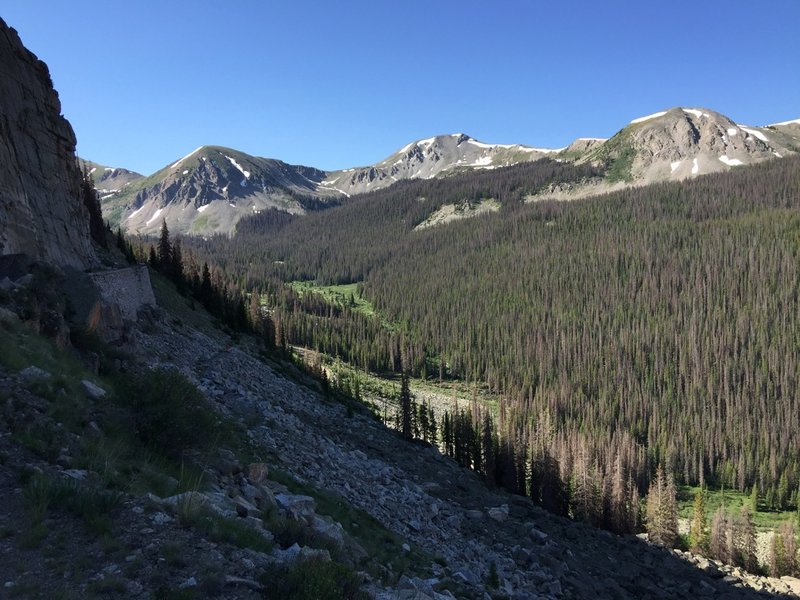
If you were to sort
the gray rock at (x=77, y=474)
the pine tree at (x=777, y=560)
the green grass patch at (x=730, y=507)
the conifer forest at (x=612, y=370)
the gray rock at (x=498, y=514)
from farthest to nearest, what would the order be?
1. the green grass patch at (x=730, y=507)
2. the conifer forest at (x=612, y=370)
3. the pine tree at (x=777, y=560)
4. the gray rock at (x=498, y=514)
5. the gray rock at (x=77, y=474)

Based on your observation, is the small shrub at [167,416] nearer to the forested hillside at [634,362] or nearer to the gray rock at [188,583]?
the gray rock at [188,583]

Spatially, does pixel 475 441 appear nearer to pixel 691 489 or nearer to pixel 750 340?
pixel 691 489

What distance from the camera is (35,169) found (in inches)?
1259

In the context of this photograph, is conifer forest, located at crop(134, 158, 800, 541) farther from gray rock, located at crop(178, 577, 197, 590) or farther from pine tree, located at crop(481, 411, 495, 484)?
gray rock, located at crop(178, 577, 197, 590)

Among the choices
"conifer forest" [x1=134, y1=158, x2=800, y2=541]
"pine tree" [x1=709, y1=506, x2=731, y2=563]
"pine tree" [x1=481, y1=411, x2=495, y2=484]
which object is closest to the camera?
"pine tree" [x1=709, y1=506, x2=731, y2=563]

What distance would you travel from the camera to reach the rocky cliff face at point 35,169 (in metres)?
26.6

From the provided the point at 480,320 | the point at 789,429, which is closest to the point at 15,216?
the point at 789,429

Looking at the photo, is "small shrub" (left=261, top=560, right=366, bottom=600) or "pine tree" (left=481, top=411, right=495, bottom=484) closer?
"small shrub" (left=261, top=560, right=366, bottom=600)

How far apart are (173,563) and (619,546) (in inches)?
1990

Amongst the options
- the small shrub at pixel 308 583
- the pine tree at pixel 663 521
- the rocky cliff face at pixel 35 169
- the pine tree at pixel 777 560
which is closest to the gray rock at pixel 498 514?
the small shrub at pixel 308 583

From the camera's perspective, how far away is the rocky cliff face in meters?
26.6

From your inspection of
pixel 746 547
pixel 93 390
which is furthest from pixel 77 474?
pixel 746 547

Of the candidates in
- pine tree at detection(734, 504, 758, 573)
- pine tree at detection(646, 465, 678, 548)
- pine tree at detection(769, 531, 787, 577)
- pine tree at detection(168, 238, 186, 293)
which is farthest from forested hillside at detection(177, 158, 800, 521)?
pine tree at detection(769, 531, 787, 577)

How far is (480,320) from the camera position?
185875mm
